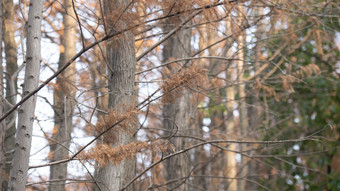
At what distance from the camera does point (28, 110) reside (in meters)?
3.81

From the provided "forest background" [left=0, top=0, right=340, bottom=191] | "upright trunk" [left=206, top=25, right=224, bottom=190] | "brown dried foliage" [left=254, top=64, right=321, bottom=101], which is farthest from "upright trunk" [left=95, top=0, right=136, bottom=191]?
"brown dried foliage" [left=254, top=64, right=321, bottom=101]

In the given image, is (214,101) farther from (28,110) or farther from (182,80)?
(28,110)

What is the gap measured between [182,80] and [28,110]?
1269 mm

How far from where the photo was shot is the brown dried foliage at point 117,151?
358 cm

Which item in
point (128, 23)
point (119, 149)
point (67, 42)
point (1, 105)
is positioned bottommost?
point (119, 149)

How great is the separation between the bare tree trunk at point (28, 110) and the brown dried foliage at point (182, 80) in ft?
3.54

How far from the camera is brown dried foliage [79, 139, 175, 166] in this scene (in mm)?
3580

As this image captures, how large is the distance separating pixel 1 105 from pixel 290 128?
8.79 m

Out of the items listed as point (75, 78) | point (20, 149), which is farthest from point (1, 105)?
point (75, 78)

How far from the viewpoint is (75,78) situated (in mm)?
7195

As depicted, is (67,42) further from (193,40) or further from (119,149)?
(119,149)

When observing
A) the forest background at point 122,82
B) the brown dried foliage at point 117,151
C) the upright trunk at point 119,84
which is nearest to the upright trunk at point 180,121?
the forest background at point 122,82

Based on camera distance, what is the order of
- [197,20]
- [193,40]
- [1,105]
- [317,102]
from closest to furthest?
1. [1,105]
2. [197,20]
3. [193,40]
4. [317,102]

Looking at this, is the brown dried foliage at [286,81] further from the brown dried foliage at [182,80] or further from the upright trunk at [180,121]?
the brown dried foliage at [182,80]
